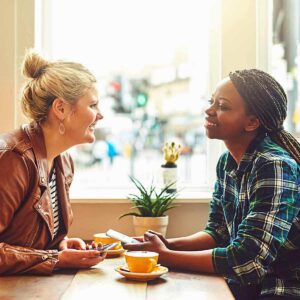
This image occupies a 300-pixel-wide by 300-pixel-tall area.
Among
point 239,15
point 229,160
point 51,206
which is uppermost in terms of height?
point 239,15

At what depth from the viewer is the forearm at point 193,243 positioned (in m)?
2.04

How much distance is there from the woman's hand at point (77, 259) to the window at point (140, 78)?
117 cm

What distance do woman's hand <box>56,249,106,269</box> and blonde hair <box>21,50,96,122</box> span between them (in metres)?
0.54

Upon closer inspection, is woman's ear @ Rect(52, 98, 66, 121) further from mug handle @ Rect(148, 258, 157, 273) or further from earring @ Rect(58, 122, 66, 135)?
mug handle @ Rect(148, 258, 157, 273)

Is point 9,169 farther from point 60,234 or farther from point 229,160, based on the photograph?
point 229,160

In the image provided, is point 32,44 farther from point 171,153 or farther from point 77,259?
point 77,259

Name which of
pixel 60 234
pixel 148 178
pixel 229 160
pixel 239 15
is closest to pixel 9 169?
pixel 60 234

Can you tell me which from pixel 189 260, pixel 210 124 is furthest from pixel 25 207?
pixel 210 124

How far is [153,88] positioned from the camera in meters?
2.97

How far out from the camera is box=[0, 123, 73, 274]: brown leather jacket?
5.61ft

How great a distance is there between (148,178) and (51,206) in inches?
43.0

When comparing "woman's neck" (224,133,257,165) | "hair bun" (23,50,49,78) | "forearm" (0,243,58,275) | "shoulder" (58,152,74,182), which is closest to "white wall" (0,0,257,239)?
"shoulder" (58,152,74,182)

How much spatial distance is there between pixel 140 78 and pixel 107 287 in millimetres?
1594

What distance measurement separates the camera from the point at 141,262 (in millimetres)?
1644
